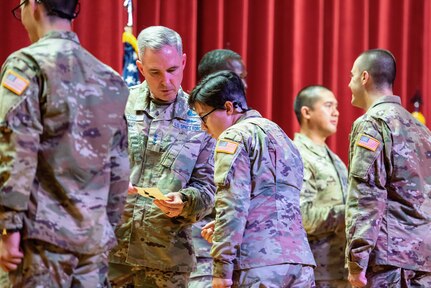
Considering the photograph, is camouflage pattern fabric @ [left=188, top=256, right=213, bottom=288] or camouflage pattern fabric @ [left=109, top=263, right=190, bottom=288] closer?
camouflage pattern fabric @ [left=109, top=263, right=190, bottom=288]

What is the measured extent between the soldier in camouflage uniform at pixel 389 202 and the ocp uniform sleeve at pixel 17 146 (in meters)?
1.90

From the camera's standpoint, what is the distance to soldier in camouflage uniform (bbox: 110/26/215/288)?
380 centimetres

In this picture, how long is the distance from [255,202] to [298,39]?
11.3 feet

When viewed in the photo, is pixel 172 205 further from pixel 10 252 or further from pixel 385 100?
pixel 385 100

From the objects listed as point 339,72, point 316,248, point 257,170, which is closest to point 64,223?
point 257,170

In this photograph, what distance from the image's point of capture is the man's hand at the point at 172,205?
145 inches

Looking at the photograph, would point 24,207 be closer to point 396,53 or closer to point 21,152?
point 21,152

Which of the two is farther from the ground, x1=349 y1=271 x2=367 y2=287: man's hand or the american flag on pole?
the american flag on pole

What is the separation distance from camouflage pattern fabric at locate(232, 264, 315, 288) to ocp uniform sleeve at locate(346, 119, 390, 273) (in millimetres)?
609

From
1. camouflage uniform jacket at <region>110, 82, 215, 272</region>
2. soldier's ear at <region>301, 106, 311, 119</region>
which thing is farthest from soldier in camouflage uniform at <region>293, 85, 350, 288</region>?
camouflage uniform jacket at <region>110, 82, 215, 272</region>

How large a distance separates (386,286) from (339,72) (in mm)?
3144

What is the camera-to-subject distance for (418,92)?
23.5 feet

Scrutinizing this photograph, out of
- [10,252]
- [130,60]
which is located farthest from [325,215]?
[10,252]

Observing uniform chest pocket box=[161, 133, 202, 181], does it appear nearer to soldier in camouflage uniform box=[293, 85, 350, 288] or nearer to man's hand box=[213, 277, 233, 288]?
man's hand box=[213, 277, 233, 288]
